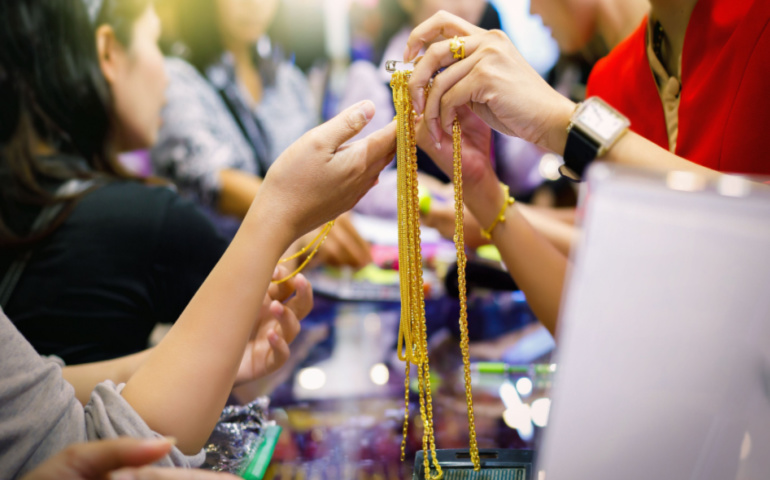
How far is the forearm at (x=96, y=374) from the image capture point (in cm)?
94

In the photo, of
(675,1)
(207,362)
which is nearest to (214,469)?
(207,362)

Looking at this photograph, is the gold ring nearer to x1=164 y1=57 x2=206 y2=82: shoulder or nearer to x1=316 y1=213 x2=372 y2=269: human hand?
x1=316 y1=213 x2=372 y2=269: human hand

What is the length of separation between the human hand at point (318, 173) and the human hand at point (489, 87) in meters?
0.11

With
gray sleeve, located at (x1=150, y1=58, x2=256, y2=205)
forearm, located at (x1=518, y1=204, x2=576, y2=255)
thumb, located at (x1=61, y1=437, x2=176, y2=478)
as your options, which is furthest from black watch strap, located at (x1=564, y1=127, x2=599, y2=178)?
gray sleeve, located at (x1=150, y1=58, x2=256, y2=205)

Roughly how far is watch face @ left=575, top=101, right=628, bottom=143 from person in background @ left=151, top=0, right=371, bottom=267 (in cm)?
172

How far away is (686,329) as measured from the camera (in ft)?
1.20

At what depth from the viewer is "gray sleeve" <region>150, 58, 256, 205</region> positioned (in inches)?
87.0

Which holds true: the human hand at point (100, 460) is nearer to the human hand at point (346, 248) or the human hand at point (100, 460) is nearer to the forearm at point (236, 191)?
the human hand at point (346, 248)

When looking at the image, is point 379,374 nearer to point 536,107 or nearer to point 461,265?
point 461,265

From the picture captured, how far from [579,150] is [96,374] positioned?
0.92 metres

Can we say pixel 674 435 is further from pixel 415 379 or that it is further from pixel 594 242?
pixel 415 379

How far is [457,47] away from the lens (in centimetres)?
Result: 76

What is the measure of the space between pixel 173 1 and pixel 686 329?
2.41m

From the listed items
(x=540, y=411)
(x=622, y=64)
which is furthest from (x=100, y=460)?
(x=622, y=64)
